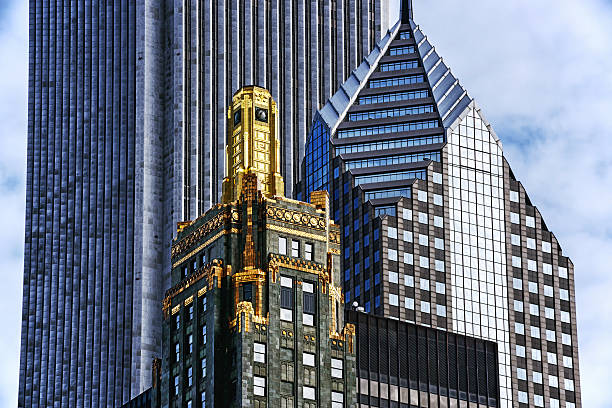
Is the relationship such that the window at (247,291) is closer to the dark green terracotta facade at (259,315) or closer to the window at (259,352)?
the dark green terracotta facade at (259,315)

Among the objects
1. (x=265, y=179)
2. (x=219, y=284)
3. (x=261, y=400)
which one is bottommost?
(x=261, y=400)

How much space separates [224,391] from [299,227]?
16.9 m

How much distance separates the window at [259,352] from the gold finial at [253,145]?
16.2 metres

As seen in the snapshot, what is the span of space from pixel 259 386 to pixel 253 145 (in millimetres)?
26763

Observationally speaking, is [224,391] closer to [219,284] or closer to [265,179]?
[219,284]

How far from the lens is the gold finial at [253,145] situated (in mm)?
188000

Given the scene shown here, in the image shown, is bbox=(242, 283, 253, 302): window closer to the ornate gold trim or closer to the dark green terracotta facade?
the dark green terracotta facade

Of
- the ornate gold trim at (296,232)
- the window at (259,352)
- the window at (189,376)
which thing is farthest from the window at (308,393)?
the ornate gold trim at (296,232)

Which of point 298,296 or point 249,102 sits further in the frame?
→ point 249,102

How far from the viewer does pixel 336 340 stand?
180 m

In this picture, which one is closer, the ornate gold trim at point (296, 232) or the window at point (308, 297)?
the window at point (308, 297)

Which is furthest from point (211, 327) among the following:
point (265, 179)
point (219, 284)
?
point (265, 179)

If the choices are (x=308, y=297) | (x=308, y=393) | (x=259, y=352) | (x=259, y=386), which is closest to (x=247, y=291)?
(x=308, y=297)

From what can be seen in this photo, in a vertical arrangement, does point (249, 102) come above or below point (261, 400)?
above
